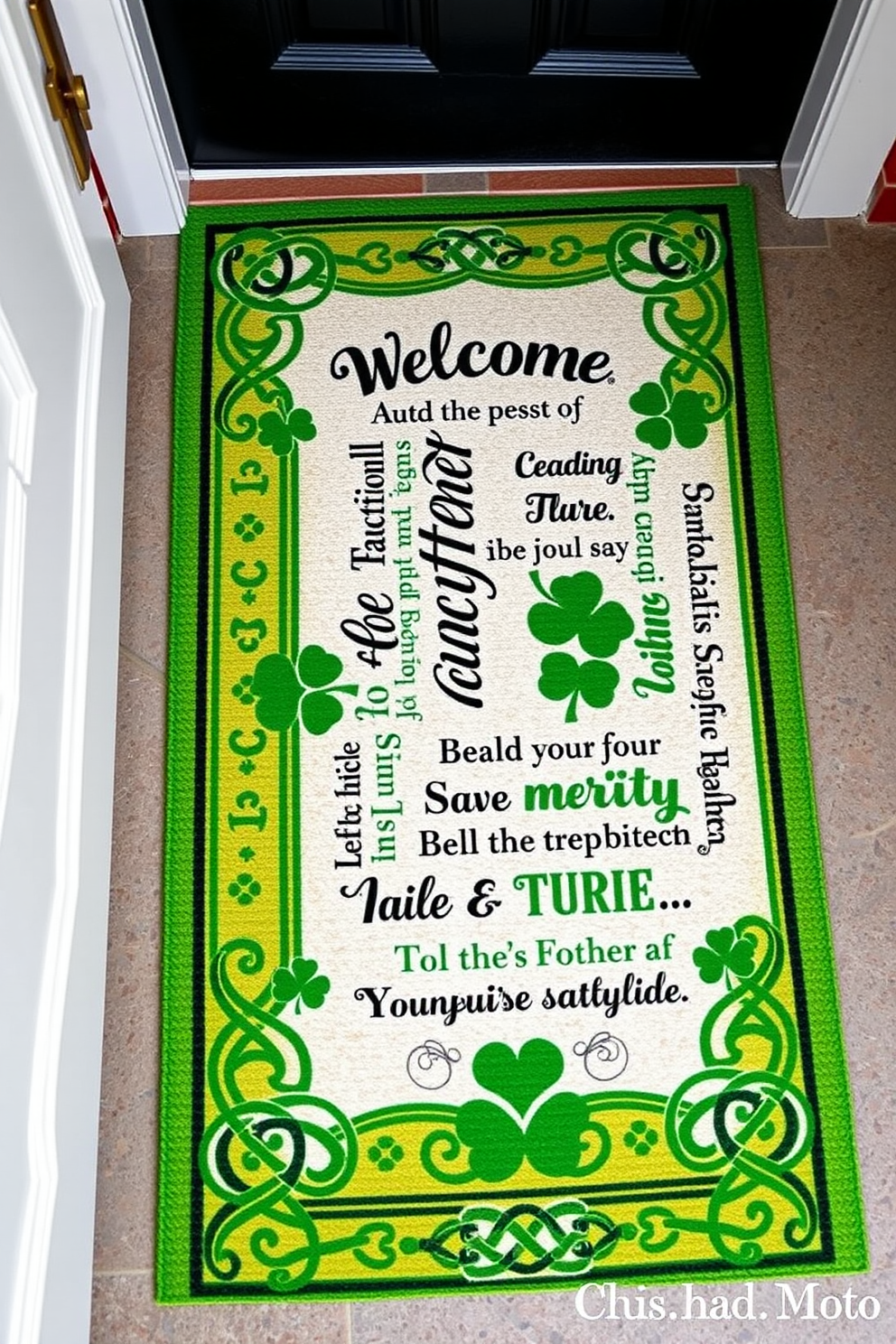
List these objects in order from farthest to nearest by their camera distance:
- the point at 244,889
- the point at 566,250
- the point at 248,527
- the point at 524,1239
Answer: the point at 566,250 → the point at 248,527 → the point at 244,889 → the point at 524,1239

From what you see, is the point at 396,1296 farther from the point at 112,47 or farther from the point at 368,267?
the point at 112,47

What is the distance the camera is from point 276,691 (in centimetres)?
165

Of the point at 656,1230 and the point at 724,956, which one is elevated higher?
the point at 724,956

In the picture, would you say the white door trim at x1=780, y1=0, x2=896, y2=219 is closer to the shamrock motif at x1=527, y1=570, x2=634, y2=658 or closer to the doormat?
the doormat

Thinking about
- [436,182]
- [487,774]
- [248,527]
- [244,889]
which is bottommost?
[244,889]

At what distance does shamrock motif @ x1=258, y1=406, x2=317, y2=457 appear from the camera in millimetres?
1743

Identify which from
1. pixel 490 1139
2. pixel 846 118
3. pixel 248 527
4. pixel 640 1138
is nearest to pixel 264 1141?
pixel 490 1139

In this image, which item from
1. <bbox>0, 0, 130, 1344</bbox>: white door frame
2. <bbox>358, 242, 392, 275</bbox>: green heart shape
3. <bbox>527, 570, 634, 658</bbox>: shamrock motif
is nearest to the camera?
<bbox>0, 0, 130, 1344</bbox>: white door frame

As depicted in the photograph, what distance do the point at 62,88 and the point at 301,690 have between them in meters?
0.75

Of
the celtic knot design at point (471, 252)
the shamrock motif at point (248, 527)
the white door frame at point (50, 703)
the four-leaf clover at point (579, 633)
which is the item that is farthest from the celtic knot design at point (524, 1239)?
the celtic knot design at point (471, 252)

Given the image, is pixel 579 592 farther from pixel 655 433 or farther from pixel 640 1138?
pixel 640 1138

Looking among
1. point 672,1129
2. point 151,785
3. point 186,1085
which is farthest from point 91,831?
point 672,1129

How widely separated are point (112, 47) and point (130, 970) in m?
1.14

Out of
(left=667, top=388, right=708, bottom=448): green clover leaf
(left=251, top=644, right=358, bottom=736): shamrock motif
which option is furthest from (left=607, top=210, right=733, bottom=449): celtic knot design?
(left=251, top=644, right=358, bottom=736): shamrock motif
